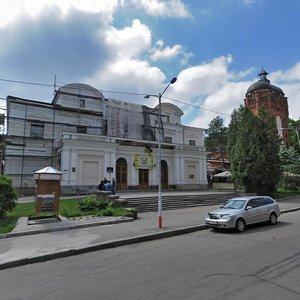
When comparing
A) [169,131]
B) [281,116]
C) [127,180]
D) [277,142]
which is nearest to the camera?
[277,142]

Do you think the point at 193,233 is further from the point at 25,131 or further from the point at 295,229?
the point at 25,131

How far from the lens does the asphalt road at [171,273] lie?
5.62m

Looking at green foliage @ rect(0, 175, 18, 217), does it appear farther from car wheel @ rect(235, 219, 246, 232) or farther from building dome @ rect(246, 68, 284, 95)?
building dome @ rect(246, 68, 284, 95)

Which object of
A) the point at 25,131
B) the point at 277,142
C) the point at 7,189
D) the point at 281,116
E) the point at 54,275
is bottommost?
the point at 54,275

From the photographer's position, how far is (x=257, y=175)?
100 feet

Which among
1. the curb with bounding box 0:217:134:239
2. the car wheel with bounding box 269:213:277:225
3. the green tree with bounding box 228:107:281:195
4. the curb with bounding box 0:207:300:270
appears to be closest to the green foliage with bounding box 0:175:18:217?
the curb with bounding box 0:217:134:239

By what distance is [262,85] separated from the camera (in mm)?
76812

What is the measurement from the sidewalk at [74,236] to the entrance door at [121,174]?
61.9ft

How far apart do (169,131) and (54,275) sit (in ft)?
130

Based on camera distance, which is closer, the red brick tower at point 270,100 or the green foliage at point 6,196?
the green foliage at point 6,196

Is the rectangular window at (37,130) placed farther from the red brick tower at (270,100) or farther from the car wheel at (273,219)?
the red brick tower at (270,100)

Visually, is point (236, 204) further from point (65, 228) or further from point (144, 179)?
point (144, 179)

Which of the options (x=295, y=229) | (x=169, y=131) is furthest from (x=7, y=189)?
(x=169, y=131)

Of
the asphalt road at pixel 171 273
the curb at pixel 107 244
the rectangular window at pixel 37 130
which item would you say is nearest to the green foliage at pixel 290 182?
the curb at pixel 107 244
